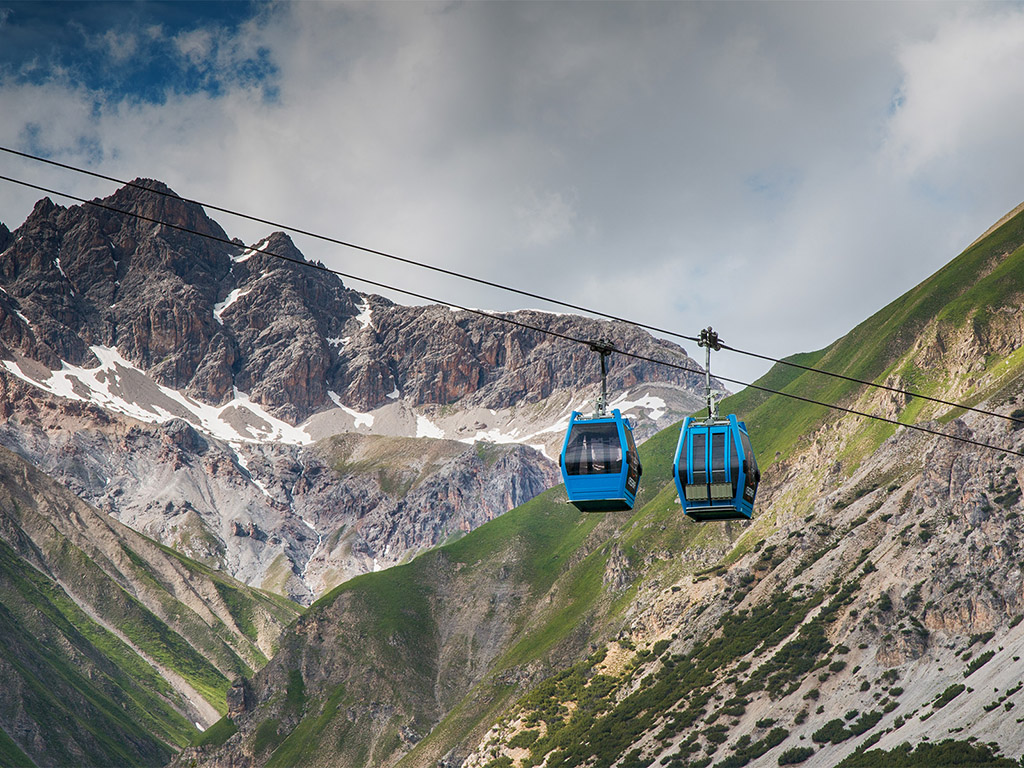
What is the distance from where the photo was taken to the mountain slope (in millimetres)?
111938

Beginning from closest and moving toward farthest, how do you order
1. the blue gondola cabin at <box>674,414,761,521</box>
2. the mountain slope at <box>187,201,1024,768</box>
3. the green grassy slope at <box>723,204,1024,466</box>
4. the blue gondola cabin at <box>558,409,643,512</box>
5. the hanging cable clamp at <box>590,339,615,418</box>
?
the hanging cable clamp at <box>590,339,615,418</box>
the blue gondola cabin at <box>558,409,643,512</box>
the blue gondola cabin at <box>674,414,761,521</box>
the mountain slope at <box>187,201,1024,768</box>
the green grassy slope at <box>723,204,1024,466</box>

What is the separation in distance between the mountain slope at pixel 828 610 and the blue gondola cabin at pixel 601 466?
6575cm

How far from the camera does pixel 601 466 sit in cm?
3950

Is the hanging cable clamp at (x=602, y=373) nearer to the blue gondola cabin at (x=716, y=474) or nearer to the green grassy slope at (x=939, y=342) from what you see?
the blue gondola cabin at (x=716, y=474)

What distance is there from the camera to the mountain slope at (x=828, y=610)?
11194 centimetres

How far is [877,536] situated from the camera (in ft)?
445

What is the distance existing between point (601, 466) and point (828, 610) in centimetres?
9732

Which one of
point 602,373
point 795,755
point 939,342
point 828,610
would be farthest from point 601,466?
point 939,342

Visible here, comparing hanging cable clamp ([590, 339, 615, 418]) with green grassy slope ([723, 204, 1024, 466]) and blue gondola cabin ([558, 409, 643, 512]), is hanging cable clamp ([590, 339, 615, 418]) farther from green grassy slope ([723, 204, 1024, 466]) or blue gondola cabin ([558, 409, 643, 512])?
green grassy slope ([723, 204, 1024, 466])

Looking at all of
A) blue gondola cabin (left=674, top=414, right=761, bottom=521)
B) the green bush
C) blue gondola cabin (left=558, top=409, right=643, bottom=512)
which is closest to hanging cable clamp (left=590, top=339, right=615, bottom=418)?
blue gondola cabin (left=558, top=409, right=643, bottom=512)

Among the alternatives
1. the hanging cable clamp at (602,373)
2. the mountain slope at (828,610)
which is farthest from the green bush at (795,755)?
the hanging cable clamp at (602,373)

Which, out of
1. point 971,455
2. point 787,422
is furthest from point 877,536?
point 787,422

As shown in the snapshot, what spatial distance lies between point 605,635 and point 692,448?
137257 mm

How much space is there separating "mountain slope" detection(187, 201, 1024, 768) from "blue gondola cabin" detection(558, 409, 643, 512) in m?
65.7
